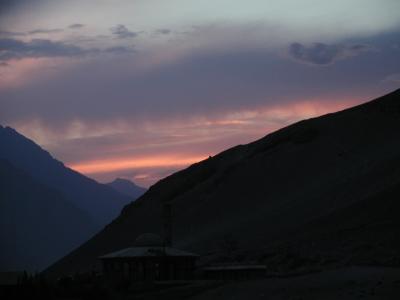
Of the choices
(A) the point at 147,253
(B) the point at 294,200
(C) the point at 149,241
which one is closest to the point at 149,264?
(A) the point at 147,253

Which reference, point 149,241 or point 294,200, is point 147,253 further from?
point 294,200

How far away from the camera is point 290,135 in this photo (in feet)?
397

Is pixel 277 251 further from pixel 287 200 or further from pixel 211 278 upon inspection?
pixel 287 200

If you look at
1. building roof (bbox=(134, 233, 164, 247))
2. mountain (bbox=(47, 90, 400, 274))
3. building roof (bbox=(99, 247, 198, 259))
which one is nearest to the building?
building roof (bbox=(99, 247, 198, 259))

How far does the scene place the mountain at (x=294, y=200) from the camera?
222ft

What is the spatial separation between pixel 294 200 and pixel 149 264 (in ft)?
125

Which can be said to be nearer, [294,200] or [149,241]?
[149,241]

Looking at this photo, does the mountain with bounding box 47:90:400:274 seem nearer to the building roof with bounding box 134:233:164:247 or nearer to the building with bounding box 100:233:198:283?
the building with bounding box 100:233:198:283

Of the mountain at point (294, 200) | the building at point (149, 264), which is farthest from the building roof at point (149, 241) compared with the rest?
the mountain at point (294, 200)

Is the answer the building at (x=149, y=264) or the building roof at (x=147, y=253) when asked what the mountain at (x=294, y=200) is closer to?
the building at (x=149, y=264)

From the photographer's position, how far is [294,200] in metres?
97.0

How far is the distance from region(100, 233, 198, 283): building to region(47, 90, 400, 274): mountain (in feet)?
22.7

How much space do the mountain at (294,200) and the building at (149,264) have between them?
691cm

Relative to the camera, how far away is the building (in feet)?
201
